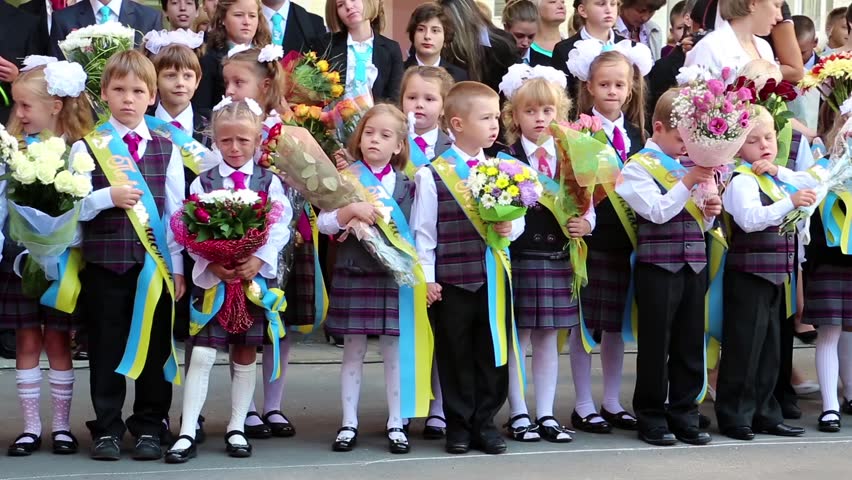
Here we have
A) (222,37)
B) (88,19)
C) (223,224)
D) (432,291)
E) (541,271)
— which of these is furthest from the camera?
(88,19)

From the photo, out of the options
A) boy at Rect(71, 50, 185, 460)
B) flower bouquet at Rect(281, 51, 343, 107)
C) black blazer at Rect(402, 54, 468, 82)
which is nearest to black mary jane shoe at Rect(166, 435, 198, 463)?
boy at Rect(71, 50, 185, 460)

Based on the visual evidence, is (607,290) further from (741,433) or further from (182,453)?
(182,453)

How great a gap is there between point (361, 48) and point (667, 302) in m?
2.52

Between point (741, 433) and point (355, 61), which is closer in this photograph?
point (741, 433)

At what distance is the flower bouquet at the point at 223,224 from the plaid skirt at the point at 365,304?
525mm

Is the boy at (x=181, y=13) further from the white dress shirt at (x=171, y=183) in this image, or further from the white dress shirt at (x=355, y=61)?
the white dress shirt at (x=171, y=183)

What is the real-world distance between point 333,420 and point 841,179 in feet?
8.63

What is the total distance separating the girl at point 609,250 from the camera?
6328mm

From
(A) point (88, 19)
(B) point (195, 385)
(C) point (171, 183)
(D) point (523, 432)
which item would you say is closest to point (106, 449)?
Answer: (B) point (195, 385)

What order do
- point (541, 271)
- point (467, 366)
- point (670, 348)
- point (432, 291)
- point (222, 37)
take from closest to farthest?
point (432, 291) → point (467, 366) → point (541, 271) → point (670, 348) → point (222, 37)

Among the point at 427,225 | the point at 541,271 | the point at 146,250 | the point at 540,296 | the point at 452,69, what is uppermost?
the point at 452,69

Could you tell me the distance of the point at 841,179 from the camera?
6.20m

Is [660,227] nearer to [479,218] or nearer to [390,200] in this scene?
[479,218]

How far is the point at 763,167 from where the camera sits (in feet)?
19.8
